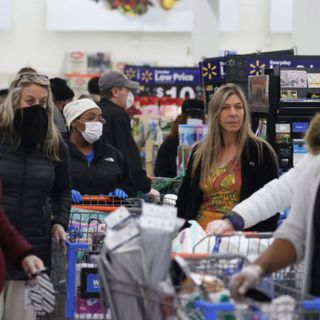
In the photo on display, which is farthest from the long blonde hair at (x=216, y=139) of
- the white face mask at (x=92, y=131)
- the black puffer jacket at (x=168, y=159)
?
the black puffer jacket at (x=168, y=159)

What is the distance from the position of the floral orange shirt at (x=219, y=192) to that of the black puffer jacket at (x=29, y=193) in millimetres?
1015

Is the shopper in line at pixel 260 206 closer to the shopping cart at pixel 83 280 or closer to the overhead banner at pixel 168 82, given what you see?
the shopping cart at pixel 83 280

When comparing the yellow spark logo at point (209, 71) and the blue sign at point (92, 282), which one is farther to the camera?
the yellow spark logo at point (209, 71)

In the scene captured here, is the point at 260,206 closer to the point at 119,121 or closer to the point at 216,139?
the point at 216,139

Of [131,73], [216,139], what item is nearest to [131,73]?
[131,73]

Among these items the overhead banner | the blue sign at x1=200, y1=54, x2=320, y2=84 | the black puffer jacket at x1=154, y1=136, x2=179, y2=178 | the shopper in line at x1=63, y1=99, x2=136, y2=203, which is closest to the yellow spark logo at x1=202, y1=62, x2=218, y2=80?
the blue sign at x1=200, y1=54, x2=320, y2=84

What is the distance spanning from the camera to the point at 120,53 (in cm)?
3152

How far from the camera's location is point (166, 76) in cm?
1608

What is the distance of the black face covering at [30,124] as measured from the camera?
4.97m

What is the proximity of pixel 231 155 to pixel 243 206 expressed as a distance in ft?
5.56

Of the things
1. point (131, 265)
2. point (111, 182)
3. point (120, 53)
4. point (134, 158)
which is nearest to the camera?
point (131, 265)

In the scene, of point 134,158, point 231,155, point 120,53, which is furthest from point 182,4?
point 231,155

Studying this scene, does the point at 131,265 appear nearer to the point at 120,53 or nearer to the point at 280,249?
the point at 280,249

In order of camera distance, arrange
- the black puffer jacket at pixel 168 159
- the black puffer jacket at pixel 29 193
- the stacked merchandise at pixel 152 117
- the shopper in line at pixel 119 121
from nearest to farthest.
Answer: the black puffer jacket at pixel 29 193, the shopper in line at pixel 119 121, the black puffer jacket at pixel 168 159, the stacked merchandise at pixel 152 117
